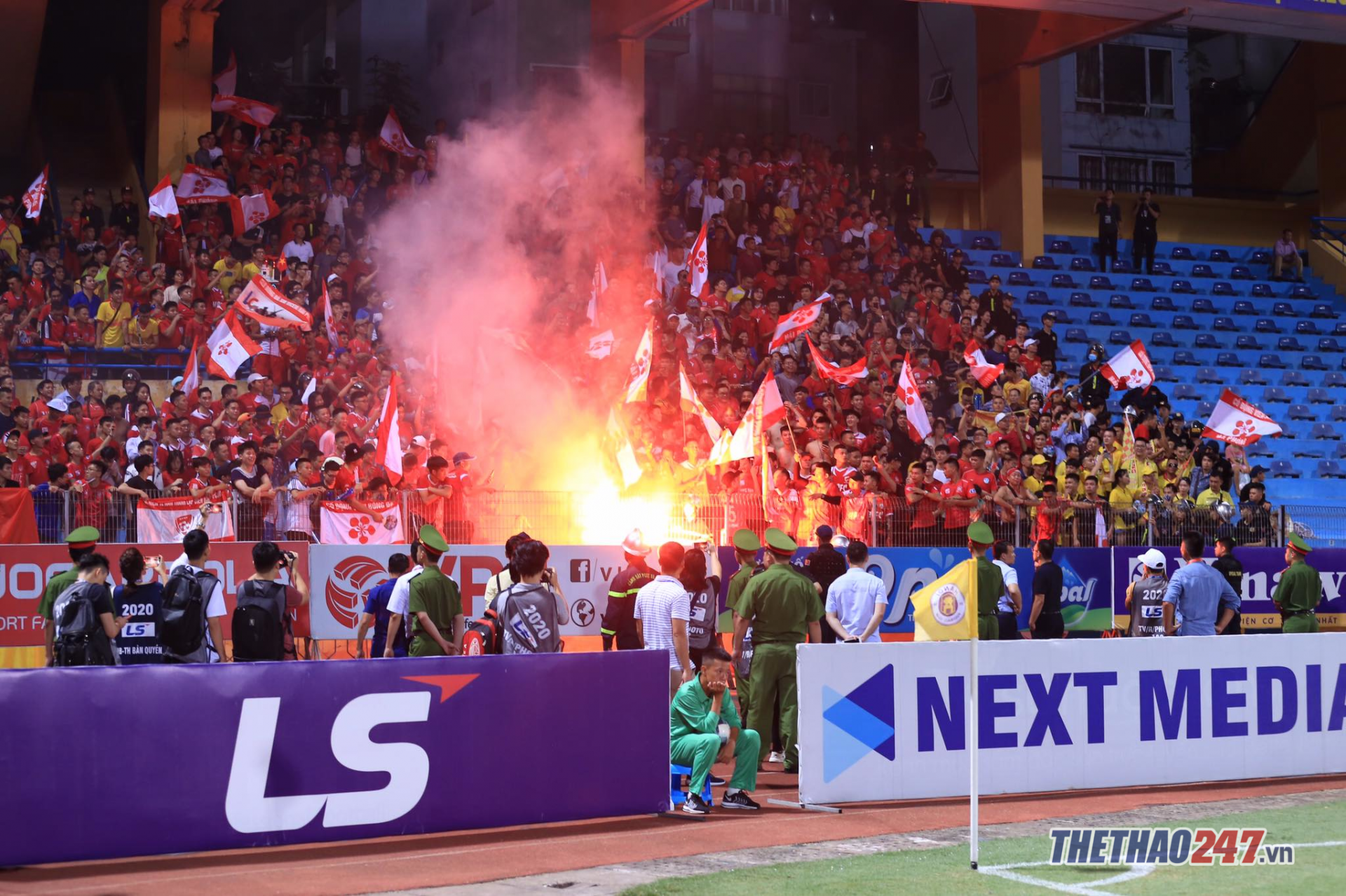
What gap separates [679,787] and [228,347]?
10427 mm

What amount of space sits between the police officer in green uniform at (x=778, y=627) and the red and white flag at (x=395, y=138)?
15.2 metres

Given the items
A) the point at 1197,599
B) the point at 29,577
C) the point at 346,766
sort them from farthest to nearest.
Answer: the point at 29,577 → the point at 1197,599 → the point at 346,766

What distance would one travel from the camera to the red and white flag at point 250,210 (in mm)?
22328

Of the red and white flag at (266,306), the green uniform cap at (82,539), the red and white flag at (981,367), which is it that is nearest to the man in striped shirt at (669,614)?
the green uniform cap at (82,539)

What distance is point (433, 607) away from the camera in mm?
11078

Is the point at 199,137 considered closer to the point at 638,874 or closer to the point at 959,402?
the point at 959,402

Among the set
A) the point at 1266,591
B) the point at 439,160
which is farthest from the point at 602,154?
the point at 1266,591

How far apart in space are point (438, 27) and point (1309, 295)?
783 inches

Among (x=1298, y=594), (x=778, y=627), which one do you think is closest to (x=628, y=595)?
(x=778, y=627)

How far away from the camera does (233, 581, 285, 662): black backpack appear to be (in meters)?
9.88

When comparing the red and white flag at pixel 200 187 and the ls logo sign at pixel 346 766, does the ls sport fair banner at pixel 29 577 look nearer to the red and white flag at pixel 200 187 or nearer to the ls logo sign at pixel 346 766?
the ls logo sign at pixel 346 766

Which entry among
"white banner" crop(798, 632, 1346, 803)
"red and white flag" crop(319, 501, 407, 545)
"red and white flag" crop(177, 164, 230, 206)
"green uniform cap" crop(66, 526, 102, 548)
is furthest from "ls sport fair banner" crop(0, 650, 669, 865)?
"red and white flag" crop(177, 164, 230, 206)

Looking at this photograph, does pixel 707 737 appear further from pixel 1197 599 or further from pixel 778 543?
pixel 1197 599

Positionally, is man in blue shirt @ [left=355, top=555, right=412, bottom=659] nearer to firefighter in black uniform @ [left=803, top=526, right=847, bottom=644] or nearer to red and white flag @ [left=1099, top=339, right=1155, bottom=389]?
firefighter in black uniform @ [left=803, top=526, right=847, bottom=644]
